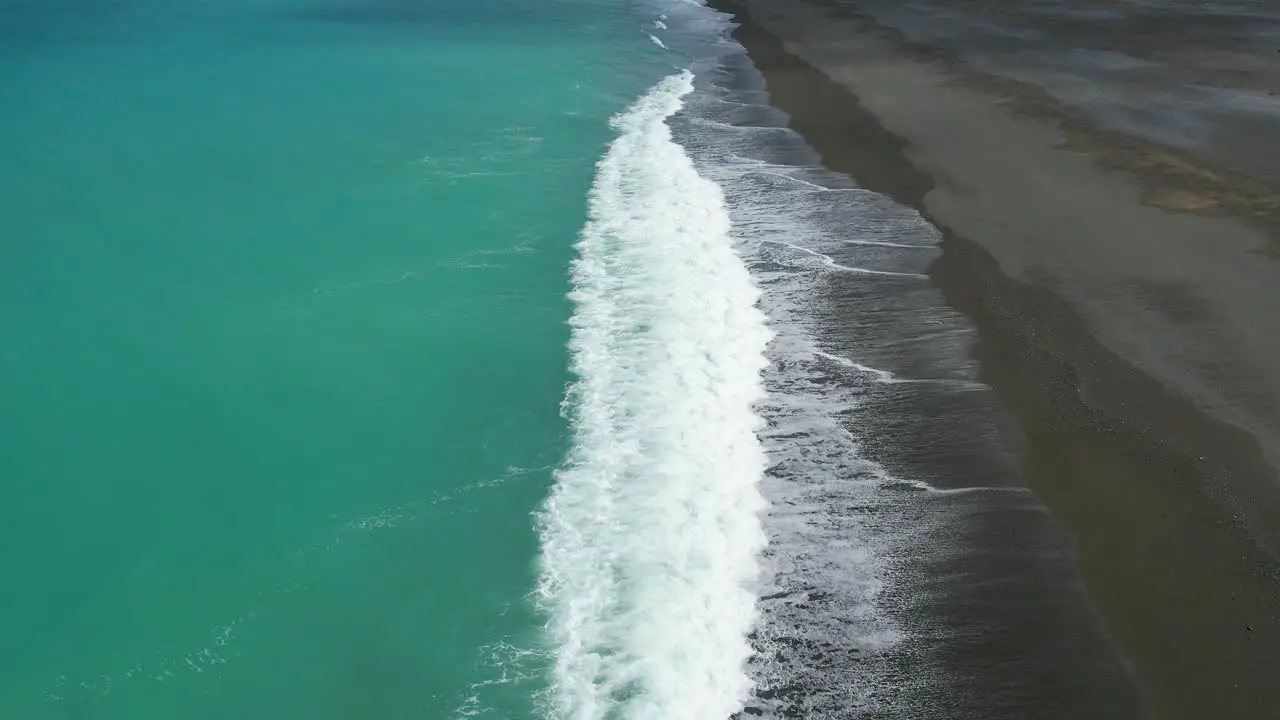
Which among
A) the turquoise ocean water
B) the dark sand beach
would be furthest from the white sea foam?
the dark sand beach

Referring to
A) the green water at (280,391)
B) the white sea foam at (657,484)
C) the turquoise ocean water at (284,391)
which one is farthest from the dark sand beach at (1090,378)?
the green water at (280,391)

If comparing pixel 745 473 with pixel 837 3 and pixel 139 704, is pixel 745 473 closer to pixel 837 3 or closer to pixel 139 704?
pixel 139 704

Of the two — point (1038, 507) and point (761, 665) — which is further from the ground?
point (1038, 507)

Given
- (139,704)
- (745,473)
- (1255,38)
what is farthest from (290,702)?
(1255,38)

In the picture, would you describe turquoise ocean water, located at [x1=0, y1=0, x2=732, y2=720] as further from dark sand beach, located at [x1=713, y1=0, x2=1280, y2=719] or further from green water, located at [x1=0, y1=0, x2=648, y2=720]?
dark sand beach, located at [x1=713, y1=0, x2=1280, y2=719]

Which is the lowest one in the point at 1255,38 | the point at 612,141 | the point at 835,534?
the point at 835,534

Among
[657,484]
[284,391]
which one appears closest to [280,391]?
[284,391]
